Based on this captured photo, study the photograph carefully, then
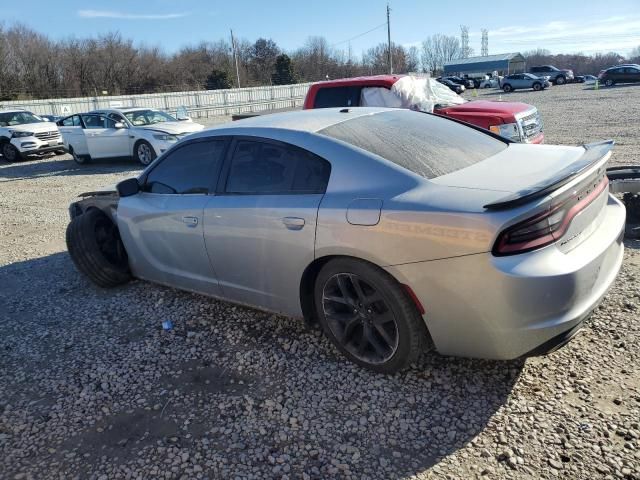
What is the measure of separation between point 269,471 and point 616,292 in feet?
9.88

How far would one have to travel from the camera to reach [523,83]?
42.9 m

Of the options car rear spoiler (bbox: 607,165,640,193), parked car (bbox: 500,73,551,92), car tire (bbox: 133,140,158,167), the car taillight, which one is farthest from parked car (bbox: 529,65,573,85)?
the car taillight

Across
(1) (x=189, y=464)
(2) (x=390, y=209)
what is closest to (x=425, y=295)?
(2) (x=390, y=209)

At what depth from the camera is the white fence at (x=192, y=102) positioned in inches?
1171

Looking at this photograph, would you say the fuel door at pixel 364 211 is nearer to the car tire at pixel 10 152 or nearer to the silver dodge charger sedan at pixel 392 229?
the silver dodge charger sedan at pixel 392 229

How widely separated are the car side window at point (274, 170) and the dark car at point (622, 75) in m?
43.4

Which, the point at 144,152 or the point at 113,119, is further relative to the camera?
the point at 113,119

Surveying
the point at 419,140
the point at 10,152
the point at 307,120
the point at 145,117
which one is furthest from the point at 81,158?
the point at 419,140

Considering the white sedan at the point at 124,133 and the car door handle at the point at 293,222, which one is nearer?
the car door handle at the point at 293,222

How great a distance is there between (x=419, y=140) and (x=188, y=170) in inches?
73.4

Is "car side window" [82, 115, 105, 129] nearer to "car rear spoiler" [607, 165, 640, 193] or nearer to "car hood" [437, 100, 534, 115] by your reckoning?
"car hood" [437, 100, 534, 115]

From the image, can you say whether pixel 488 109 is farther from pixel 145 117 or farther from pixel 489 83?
pixel 489 83

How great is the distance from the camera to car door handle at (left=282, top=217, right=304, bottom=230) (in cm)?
310

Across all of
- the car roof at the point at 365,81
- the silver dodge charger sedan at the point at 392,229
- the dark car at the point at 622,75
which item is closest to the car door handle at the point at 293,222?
the silver dodge charger sedan at the point at 392,229
